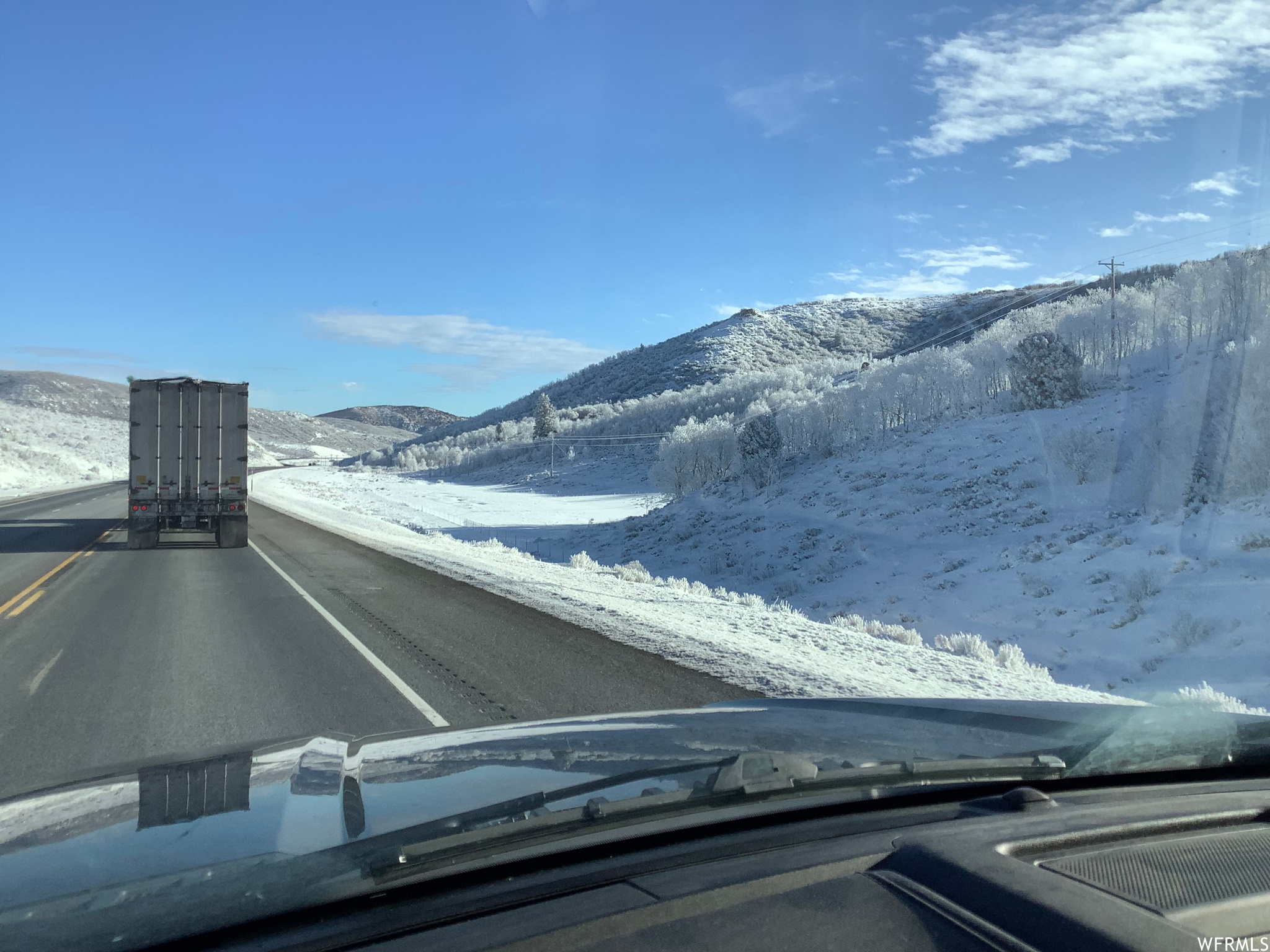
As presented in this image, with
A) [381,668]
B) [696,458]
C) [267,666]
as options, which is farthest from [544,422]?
[381,668]

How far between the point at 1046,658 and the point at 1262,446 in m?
8.90

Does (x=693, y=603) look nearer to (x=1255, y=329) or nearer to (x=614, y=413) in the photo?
(x=1255, y=329)

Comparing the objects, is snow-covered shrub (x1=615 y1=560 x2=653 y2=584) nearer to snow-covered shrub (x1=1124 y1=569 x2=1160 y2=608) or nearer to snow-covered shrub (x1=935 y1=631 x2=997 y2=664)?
snow-covered shrub (x1=935 y1=631 x2=997 y2=664)

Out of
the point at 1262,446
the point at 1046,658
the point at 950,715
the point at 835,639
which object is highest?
the point at 1262,446

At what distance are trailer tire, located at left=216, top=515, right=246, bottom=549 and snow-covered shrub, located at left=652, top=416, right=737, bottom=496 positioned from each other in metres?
27.5

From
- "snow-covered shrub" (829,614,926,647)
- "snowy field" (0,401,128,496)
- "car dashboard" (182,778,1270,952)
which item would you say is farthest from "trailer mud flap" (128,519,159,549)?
"snowy field" (0,401,128,496)

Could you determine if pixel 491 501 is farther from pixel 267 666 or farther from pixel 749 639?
pixel 267 666

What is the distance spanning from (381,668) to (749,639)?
4428 mm

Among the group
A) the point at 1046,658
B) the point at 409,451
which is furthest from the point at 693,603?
the point at 409,451

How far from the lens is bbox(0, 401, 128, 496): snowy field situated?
6470 cm

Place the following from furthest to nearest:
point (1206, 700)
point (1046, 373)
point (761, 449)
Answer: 1. point (761, 449)
2. point (1046, 373)
3. point (1206, 700)

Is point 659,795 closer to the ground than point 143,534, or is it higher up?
higher up

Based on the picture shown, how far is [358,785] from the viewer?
2908 mm

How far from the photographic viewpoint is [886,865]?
2070mm
